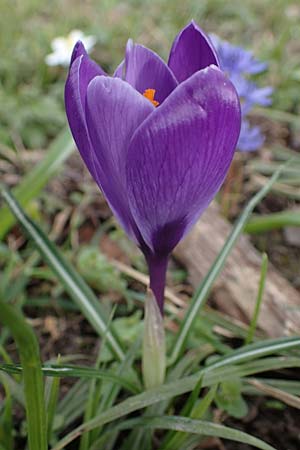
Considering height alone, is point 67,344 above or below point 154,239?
below

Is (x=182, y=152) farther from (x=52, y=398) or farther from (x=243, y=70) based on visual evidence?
(x=243, y=70)

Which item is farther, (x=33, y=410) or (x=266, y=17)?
(x=266, y=17)

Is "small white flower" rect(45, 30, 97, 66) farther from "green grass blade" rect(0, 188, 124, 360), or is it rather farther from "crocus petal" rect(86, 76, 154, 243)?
"crocus petal" rect(86, 76, 154, 243)

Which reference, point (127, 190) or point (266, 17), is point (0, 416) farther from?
point (266, 17)

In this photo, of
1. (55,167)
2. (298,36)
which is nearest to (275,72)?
(298,36)

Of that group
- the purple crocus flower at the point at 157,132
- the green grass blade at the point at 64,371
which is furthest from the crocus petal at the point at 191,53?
the green grass blade at the point at 64,371

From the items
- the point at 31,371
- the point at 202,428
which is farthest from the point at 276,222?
the point at 31,371

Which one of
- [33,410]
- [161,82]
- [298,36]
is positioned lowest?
[33,410]
